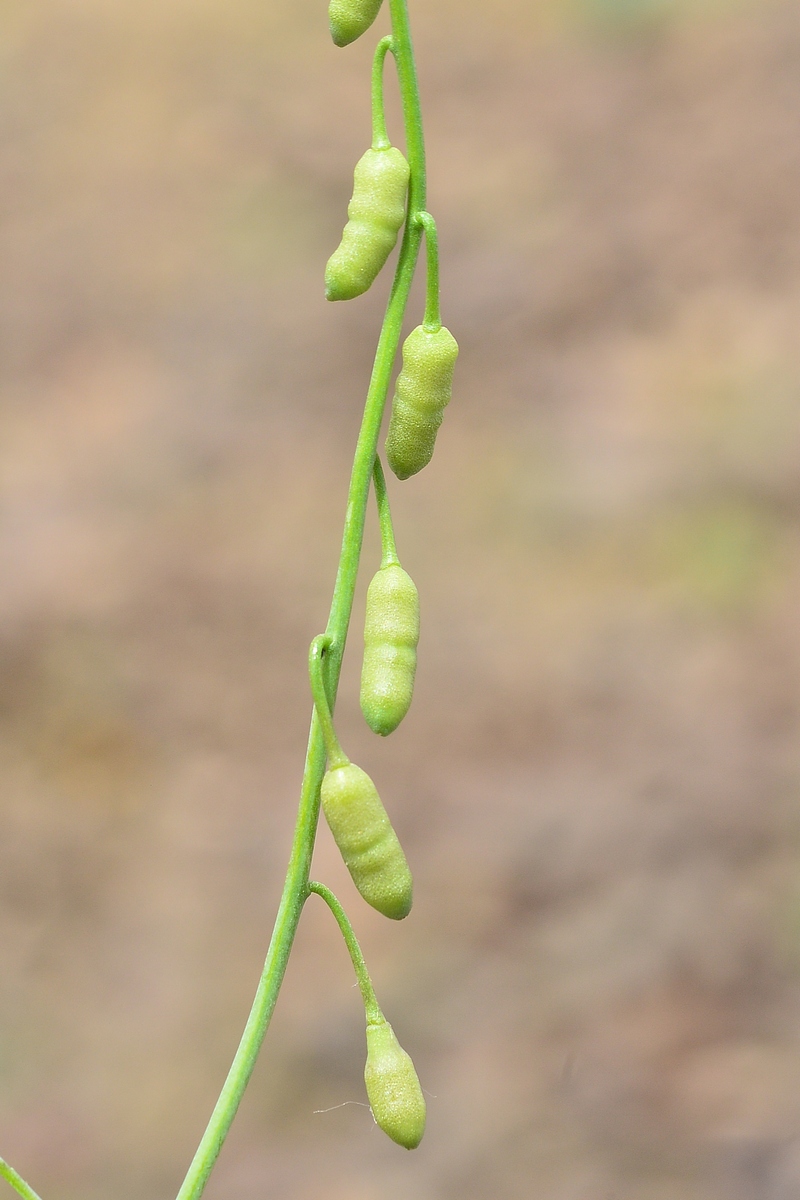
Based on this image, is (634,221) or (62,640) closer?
(62,640)

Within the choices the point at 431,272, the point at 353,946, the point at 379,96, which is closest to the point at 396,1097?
the point at 353,946

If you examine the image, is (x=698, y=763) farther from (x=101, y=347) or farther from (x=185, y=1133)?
(x=101, y=347)

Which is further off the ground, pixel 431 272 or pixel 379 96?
pixel 379 96

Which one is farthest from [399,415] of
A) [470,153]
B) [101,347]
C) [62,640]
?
[470,153]

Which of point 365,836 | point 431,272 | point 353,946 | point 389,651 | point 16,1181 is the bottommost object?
point 16,1181

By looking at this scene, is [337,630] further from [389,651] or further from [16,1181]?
[16,1181]

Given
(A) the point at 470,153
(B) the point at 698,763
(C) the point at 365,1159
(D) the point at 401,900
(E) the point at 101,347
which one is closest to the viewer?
(D) the point at 401,900
